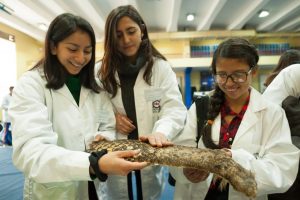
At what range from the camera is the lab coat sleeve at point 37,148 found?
827 millimetres

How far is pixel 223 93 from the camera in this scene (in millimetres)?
1282

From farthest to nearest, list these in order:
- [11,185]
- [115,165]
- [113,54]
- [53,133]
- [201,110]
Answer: [11,185]
[113,54]
[201,110]
[53,133]
[115,165]

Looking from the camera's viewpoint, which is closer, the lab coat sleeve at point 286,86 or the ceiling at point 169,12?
the lab coat sleeve at point 286,86

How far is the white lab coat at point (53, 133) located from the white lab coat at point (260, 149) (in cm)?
39

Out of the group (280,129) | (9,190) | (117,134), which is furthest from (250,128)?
(9,190)

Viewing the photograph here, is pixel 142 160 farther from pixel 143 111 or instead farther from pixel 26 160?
pixel 143 111

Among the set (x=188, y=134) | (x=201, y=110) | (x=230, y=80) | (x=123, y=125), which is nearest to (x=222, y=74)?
(x=230, y=80)

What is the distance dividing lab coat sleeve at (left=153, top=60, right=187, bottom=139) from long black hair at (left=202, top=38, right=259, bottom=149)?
0.44 ft

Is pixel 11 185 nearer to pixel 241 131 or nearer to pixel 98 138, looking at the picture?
pixel 98 138

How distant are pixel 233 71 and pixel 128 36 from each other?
535 millimetres

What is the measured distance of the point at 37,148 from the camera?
2.79 ft

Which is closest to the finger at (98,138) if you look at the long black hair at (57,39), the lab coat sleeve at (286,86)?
the long black hair at (57,39)

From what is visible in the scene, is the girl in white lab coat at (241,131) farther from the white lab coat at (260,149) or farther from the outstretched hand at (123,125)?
the outstretched hand at (123,125)

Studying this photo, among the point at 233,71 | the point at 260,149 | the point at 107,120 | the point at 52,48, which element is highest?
the point at 52,48
